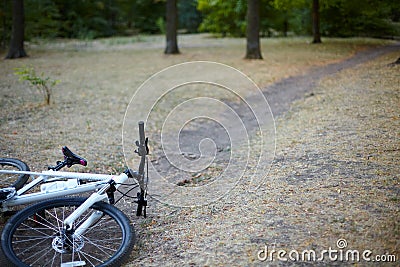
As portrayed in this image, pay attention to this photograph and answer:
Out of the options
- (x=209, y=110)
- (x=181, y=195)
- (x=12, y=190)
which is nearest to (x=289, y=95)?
(x=209, y=110)

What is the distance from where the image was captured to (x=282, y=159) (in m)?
6.20

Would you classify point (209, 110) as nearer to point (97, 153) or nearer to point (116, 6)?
point (97, 153)

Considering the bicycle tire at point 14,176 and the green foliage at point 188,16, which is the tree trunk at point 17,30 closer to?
the bicycle tire at point 14,176

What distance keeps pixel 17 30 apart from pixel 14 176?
1412 cm

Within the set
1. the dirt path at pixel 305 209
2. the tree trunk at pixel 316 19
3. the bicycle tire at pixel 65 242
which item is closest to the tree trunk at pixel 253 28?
the tree trunk at pixel 316 19

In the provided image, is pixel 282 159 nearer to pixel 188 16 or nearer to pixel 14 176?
pixel 14 176

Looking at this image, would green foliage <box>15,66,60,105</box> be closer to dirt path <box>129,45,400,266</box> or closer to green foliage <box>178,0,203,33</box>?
dirt path <box>129,45,400,266</box>

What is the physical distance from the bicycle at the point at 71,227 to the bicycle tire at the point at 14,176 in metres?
0.73

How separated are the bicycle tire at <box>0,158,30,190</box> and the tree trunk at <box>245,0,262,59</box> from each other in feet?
42.6

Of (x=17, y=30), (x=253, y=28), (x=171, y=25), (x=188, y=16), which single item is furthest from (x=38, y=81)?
(x=188, y=16)

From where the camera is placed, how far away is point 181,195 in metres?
5.43

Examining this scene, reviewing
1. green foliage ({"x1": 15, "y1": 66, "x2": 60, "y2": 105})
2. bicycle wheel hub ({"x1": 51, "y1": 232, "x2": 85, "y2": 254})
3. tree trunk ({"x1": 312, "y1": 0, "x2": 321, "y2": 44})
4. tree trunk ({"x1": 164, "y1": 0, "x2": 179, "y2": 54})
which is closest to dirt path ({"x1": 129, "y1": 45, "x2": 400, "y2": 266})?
bicycle wheel hub ({"x1": 51, "y1": 232, "x2": 85, "y2": 254})

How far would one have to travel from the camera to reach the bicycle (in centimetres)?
385

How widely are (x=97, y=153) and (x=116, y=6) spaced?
122 ft
